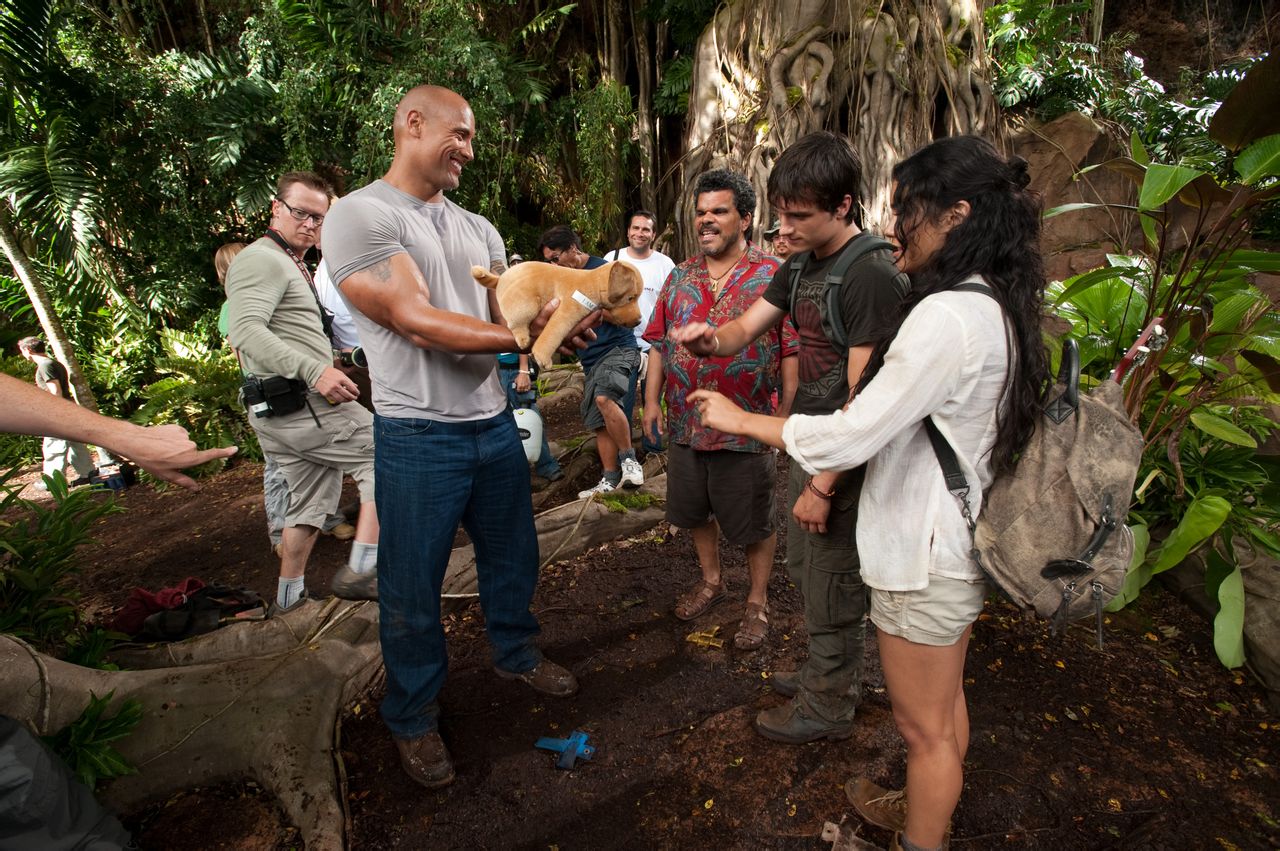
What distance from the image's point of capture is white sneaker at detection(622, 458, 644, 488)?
14.5 ft

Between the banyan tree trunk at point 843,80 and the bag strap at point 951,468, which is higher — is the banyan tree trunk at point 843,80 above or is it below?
above

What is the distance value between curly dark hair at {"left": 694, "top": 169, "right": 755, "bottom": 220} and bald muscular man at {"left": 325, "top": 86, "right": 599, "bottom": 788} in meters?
0.94

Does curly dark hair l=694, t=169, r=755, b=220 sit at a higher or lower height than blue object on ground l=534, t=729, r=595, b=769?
higher

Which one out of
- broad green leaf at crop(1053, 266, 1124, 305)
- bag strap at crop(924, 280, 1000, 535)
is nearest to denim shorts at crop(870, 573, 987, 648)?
bag strap at crop(924, 280, 1000, 535)

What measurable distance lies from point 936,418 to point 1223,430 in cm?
205

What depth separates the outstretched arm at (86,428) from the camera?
50.7 inches

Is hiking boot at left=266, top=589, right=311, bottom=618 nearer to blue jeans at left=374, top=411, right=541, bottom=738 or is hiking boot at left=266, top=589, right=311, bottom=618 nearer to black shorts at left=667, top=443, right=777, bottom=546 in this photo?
blue jeans at left=374, top=411, right=541, bottom=738

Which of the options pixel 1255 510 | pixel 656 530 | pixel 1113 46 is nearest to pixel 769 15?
pixel 656 530

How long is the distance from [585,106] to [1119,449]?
7.75 meters

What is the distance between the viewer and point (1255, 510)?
2.77 metres

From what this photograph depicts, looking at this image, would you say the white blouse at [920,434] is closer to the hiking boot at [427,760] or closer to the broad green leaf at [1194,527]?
the hiking boot at [427,760]

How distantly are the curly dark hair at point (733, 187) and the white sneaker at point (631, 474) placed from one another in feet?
7.06

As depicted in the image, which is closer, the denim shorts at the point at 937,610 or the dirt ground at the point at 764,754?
the denim shorts at the point at 937,610

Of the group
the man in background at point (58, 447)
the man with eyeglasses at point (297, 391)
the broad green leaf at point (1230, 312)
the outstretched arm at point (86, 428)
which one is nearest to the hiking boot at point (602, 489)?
the man with eyeglasses at point (297, 391)
